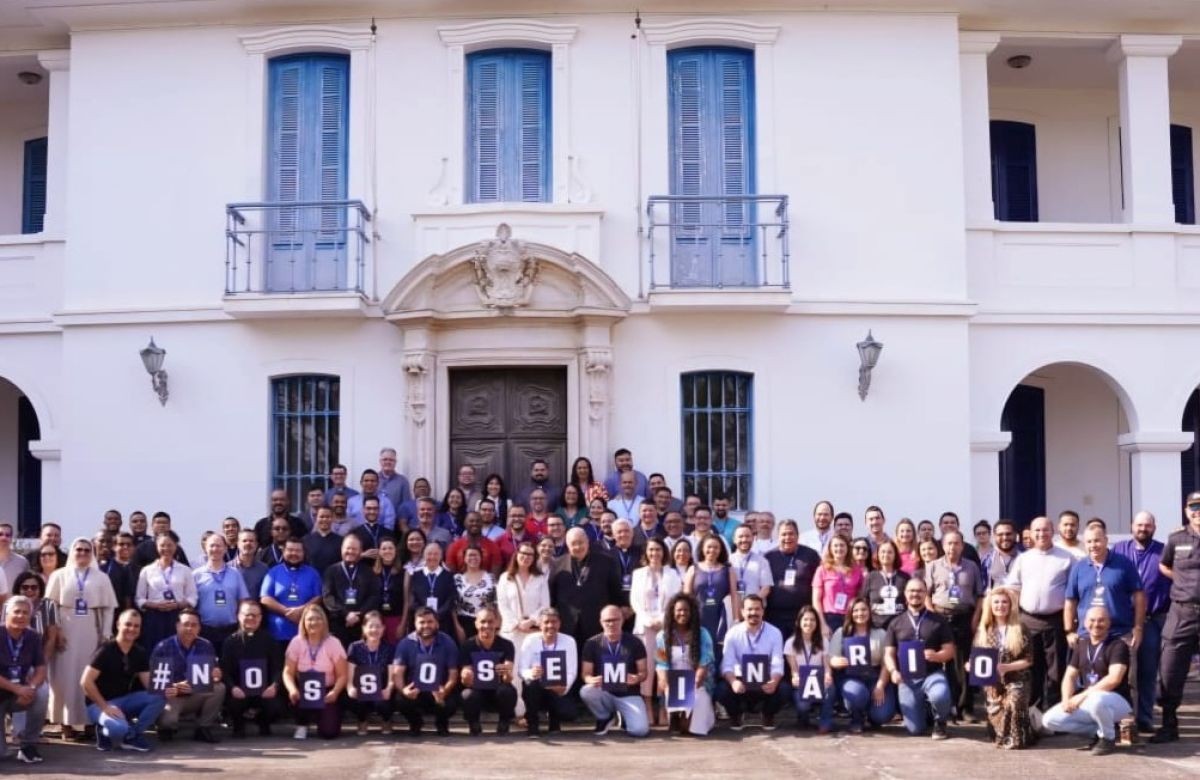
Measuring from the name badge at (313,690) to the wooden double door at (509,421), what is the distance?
4.60 meters

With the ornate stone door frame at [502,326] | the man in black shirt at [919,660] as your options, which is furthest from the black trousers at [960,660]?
the ornate stone door frame at [502,326]

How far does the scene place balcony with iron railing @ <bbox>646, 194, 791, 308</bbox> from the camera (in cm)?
1593

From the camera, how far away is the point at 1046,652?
12062 millimetres

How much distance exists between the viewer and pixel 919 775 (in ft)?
33.5

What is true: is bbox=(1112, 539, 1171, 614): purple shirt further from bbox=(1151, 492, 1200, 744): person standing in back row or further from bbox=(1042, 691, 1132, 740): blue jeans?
bbox=(1042, 691, 1132, 740): blue jeans

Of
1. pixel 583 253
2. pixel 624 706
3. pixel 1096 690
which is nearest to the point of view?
pixel 1096 690

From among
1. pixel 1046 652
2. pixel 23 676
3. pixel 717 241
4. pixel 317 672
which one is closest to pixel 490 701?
pixel 317 672

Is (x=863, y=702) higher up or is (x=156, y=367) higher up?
(x=156, y=367)

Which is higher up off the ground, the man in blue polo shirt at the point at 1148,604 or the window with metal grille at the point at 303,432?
the window with metal grille at the point at 303,432

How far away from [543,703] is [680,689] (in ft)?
3.85

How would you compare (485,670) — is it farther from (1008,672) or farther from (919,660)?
(1008,672)

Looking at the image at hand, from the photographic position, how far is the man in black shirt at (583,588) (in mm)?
12531

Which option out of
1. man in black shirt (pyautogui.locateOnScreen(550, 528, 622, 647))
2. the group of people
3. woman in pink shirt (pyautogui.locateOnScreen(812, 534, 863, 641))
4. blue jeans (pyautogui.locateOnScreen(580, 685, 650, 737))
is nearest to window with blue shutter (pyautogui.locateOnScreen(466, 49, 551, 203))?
the group of people

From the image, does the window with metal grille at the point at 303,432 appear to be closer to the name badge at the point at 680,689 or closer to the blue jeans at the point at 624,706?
the blue jeans at the point at 624,706
